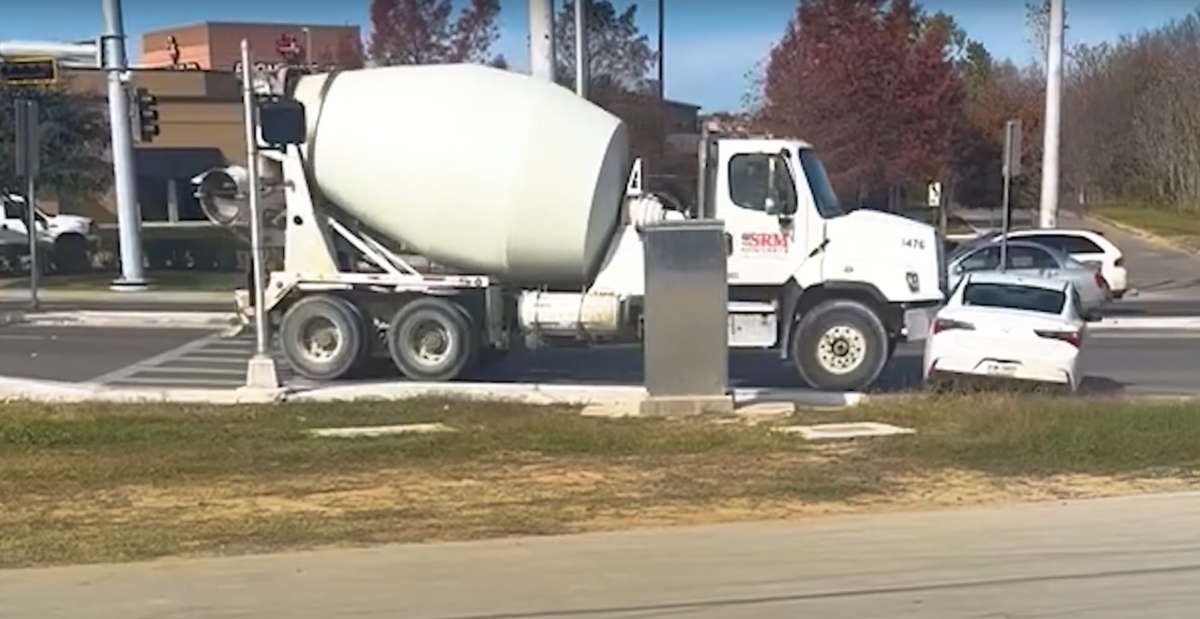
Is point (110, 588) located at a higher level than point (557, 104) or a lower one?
lower

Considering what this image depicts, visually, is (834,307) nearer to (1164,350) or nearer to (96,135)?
(1164,350)

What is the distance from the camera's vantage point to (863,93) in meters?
46.2

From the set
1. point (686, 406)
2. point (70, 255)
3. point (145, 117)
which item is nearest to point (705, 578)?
point (686, 406)

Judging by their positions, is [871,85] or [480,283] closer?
[480,283]

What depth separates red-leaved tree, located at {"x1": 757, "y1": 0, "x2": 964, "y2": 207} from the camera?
1781 inches

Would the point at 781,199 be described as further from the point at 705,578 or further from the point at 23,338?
the point at 23,338

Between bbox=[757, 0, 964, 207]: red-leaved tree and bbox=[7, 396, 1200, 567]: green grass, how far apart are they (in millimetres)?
32038

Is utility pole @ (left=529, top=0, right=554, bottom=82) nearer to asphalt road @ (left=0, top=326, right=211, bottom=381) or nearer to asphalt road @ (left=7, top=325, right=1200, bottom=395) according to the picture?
asphalt road @ (left=7, top=325, right=1200, bottom=395)

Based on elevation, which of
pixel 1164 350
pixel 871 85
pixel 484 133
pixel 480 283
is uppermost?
pixel 871 85

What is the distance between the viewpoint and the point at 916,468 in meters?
10.3

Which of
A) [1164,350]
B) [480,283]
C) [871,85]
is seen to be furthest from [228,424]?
[871,85]

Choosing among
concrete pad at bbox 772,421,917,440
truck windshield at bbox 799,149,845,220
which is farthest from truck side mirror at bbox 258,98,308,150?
concrete pad at bbox 772,421,917,440

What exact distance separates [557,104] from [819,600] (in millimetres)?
10441

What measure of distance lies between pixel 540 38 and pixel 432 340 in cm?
1029
